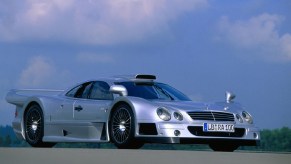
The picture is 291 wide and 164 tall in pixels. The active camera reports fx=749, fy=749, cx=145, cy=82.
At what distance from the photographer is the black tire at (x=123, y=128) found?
485 inches

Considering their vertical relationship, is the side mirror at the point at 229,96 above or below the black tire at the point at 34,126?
above

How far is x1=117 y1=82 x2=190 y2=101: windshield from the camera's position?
44.1 feet

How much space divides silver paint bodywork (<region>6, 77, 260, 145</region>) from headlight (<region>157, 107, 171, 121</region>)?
2.4 inches

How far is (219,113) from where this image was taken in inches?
504

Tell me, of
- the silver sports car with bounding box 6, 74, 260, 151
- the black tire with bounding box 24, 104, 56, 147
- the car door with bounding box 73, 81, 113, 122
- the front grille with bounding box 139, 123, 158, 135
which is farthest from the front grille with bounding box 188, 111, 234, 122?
the black tire with bounding box 24, 104, 56, 147

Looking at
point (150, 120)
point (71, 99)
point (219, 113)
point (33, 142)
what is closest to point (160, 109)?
point (150, 120)

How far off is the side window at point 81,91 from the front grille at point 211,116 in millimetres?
2651

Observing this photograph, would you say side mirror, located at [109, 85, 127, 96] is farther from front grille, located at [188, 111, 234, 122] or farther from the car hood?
front grille, located at [188, 111, 234, 122]

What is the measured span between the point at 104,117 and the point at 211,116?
1874 mm

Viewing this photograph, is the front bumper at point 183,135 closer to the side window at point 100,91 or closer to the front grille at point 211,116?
the front grille at point 211,116

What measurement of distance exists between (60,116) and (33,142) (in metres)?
1.08

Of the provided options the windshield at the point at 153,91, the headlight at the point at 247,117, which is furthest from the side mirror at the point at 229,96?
the windshield at the point at 153,91

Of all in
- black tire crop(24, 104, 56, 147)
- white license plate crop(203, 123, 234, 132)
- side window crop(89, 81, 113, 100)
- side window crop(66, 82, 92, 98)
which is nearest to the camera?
white license plate crop(203, 123, 234, 132)

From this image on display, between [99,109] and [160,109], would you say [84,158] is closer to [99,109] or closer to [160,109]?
[160,109]
